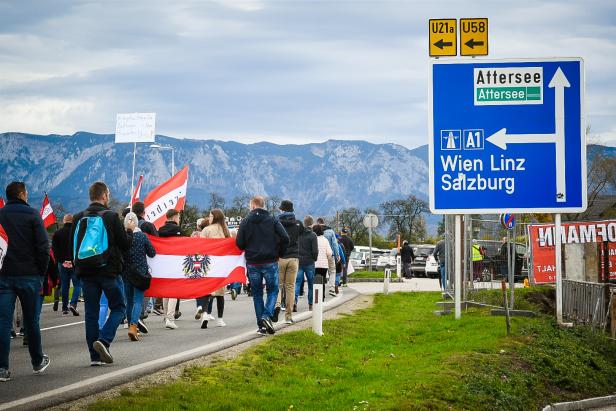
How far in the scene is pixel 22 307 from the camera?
33.9 feet

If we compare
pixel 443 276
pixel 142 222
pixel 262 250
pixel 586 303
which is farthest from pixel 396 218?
pixel 262 250

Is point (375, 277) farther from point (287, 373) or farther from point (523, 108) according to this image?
point (287, 373)

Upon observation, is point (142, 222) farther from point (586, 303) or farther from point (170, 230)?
point (586, 303)

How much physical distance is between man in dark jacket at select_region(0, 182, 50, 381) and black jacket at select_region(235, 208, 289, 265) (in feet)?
15.2

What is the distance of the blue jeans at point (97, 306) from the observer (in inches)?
427

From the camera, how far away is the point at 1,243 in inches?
395

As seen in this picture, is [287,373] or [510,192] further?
[510,192]

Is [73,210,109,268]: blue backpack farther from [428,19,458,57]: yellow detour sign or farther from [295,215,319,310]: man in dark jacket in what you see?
[295,215,319,310]: man in dark jacket

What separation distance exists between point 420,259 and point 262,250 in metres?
42.1

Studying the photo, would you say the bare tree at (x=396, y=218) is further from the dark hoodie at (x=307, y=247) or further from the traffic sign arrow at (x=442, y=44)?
the traffic sign arrow at (x=442, y=44)

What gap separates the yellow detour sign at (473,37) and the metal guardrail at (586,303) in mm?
4761

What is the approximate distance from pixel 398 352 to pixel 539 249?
12.7 metres

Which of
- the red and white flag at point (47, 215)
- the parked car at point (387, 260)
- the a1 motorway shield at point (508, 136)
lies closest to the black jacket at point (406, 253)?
the parked car at point (387, 260)

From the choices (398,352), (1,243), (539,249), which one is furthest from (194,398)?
(539,249)
